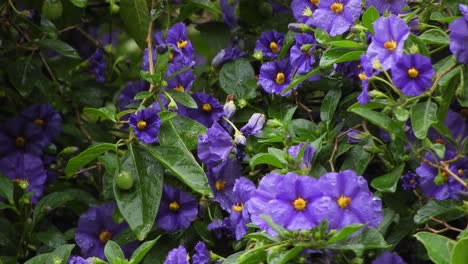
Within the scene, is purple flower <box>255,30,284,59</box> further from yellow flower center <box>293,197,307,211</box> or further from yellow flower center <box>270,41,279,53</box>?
yellow flower center <box>293,197,307,211</box>

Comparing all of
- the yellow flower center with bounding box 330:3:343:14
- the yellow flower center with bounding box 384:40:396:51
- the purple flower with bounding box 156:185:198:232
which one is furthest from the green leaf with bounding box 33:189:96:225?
the yellow flower center with bounding box 384:40:396:51

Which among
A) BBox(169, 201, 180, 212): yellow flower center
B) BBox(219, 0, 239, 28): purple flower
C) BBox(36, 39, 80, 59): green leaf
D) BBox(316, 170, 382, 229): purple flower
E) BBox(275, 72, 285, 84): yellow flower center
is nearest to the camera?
BBox(316, 170, 382, 229): purple flower

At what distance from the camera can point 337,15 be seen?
1789 mm

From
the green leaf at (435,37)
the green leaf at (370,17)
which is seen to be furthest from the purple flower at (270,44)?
the green leaf at (435,37)

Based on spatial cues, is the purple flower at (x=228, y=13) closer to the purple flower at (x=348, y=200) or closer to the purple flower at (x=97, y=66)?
the purple flower at (x=97, y=66)

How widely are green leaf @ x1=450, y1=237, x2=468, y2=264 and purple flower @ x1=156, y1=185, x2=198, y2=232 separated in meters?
0.61

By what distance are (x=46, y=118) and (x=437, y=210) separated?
3.41ft

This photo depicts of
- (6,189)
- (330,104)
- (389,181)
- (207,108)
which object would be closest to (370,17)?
(330,104)

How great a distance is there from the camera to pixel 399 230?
1.67m

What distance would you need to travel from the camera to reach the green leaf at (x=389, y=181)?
5.34 feet

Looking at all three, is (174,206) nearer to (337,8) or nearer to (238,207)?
(238,207)

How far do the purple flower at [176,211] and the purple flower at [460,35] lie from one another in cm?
61

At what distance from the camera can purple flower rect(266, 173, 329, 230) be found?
141 centimetres

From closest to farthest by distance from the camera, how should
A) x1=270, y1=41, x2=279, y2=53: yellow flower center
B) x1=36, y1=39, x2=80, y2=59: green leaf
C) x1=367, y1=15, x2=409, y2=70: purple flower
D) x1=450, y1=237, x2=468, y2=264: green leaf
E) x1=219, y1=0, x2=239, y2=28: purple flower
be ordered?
x1=450, y1=237, x2=468, y2=264: green leaf, x1=367, y1=15, x2=409, y2=70: purple flower, x1=270, y1=41, x2=279, y2=53: yellow flower center, x1=36, y1=39, x2=80, y2=59: green leaf, x1=219, y1=0, x2=239, y2=28: purple flower
